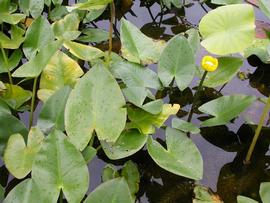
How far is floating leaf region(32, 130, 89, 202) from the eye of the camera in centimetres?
83

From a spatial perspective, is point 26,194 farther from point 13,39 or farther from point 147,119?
point 13,39

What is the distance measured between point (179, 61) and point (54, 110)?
0.33 metres

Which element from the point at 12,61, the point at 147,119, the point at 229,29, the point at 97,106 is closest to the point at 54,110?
the point at 97,106

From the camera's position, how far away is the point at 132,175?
991mm

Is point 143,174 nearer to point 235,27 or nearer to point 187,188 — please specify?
point 187,188

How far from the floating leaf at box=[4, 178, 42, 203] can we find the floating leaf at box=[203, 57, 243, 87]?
0.53m

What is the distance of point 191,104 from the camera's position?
3.97ft

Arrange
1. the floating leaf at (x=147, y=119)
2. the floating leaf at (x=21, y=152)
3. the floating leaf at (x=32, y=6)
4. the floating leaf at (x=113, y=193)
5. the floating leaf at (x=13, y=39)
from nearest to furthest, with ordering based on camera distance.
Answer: the floating leaf at (x=113, y=193)
the floating leaf at (x=21, y=152)
the floating leaf at (x=147, y=119)
the floating leaf at (x=13, y=39)
the floating leaf at (x=32, y=6)

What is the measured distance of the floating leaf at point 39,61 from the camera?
3.00 feet

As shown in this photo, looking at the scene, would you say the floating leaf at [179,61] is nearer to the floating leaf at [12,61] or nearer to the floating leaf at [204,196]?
the floating leaf at [204,196]

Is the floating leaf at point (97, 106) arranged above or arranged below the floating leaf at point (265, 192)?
above

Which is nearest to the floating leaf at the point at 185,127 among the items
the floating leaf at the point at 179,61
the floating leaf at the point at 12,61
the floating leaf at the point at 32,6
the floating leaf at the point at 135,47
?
the floating leaf at the point at 179,61

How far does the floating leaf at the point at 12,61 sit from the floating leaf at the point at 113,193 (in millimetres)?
498

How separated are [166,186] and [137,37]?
41 cm
